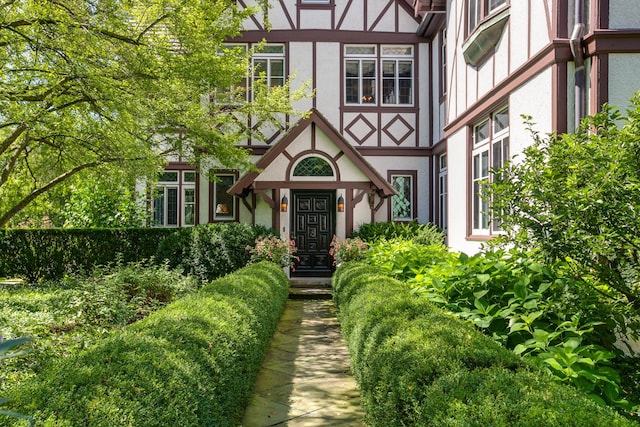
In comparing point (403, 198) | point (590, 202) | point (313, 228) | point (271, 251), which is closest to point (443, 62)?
→ point (403, 198)

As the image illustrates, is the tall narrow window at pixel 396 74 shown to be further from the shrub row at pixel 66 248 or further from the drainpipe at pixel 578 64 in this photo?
the drainpipe at pixel 578 64

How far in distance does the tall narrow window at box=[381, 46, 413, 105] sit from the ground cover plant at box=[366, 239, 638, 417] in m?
10.6

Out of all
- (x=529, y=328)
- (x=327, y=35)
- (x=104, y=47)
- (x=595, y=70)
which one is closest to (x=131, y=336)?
(x=529, y=328)

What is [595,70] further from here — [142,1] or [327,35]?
[327,35]

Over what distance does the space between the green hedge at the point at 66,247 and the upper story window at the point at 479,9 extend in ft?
29.9

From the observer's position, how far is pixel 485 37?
8305mm

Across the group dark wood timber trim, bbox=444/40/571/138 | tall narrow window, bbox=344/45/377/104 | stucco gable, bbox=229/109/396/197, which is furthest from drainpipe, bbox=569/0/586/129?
tall narrow window, bbox=344/45/377/104

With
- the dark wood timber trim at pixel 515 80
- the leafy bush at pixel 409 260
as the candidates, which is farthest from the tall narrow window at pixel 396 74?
the leafy bush at pixel 409 260

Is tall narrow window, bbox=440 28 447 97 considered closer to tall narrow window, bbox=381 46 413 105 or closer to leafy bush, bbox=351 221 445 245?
tall narrow window, bbox=381 46 413 105

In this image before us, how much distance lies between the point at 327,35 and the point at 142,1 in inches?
299

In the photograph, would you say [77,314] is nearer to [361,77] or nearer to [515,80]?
[515,80]

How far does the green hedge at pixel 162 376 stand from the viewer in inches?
86.7

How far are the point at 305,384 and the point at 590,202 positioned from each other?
3.49m

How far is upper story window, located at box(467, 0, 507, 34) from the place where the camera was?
8241 millimetres
